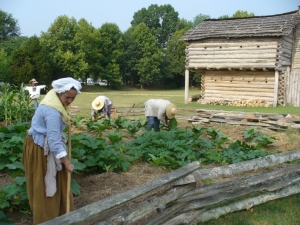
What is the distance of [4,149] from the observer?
5.64 metres

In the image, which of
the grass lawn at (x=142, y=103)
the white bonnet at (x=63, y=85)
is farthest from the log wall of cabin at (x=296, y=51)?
the white bonnet at (x=63, y=85)

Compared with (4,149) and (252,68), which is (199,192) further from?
(252,68)

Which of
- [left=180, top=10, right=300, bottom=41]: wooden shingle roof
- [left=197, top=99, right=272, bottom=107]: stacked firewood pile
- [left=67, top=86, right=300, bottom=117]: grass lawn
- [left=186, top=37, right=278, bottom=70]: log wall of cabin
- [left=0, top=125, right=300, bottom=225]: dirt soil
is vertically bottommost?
[left=67, top=86, right=300, bottom=117]: grass lawn

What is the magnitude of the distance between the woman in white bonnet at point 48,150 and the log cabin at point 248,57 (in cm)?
1960

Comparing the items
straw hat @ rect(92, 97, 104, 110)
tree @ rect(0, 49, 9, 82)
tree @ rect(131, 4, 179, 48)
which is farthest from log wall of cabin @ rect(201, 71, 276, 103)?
tree @ rect(131, 4, 179, 48)

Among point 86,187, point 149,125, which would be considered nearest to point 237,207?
point 86,187

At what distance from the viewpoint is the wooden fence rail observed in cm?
315

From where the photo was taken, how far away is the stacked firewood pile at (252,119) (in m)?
12.4

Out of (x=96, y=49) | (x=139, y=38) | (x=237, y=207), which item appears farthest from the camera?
(x=139, y=38)

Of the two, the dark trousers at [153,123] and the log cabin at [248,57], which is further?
the log cabin at [248,57]

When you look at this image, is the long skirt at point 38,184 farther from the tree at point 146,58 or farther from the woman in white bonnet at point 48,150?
the tree at point 146,58

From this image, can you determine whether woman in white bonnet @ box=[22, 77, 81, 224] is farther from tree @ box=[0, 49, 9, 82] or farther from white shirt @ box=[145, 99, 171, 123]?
tree @ box=[0, 49, 9, 82]

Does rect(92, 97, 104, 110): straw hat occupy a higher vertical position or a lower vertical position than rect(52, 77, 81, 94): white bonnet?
lower

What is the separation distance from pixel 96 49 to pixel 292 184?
4972 cm
